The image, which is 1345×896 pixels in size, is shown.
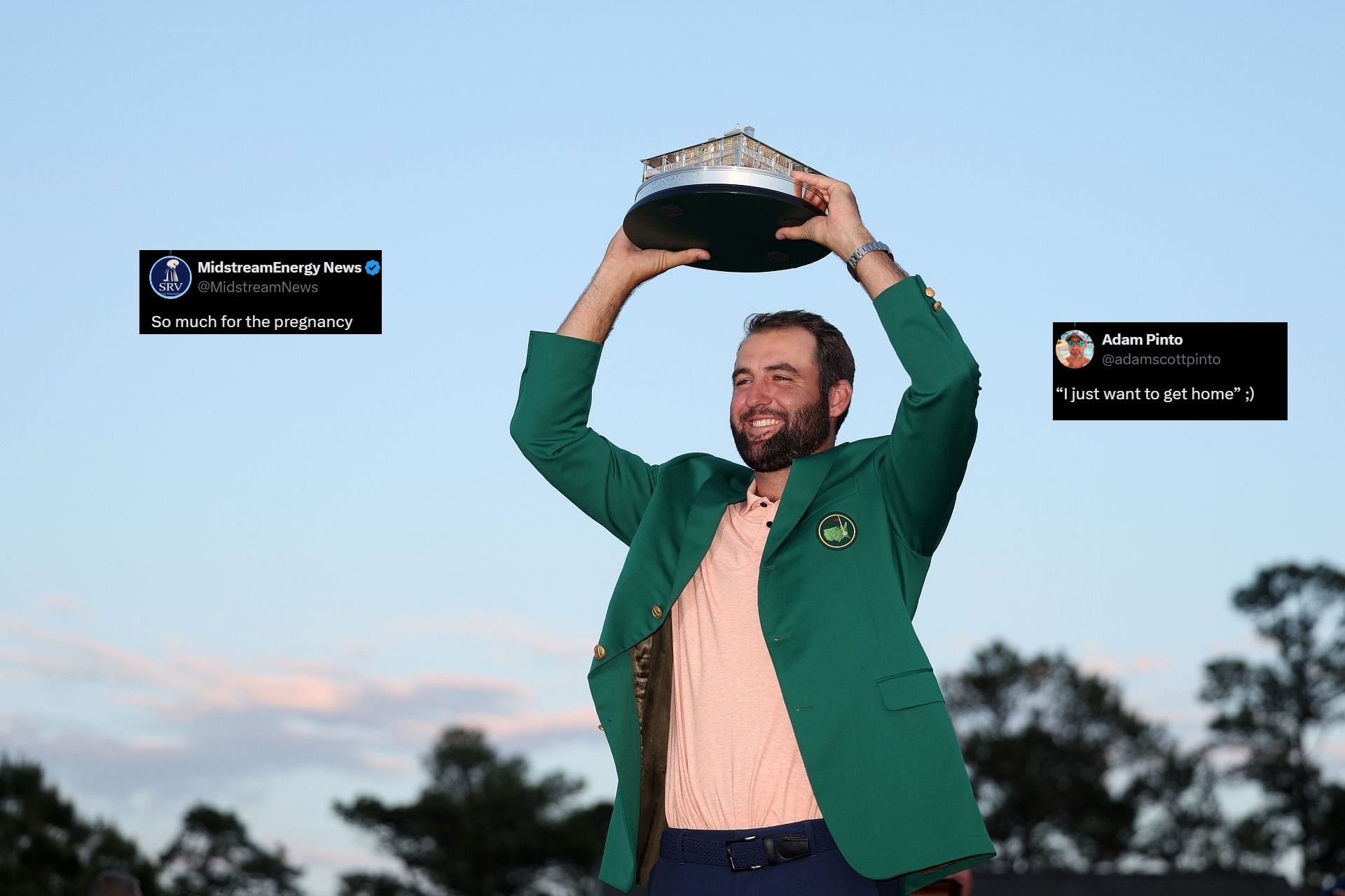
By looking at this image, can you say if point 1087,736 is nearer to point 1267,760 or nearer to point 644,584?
point 1267,760

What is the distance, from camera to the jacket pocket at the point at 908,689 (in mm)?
4453

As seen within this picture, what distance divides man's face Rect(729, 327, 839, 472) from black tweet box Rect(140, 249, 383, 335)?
5.31 m

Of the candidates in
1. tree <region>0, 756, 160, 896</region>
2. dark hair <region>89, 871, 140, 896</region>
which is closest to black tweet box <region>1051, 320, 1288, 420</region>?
dark hair <region>89, 871, 140, 896</region>

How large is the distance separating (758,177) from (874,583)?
1.42 metres

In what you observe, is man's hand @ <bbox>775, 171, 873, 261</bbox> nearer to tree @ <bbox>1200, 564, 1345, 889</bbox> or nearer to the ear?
the ear

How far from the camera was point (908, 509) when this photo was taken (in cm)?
482

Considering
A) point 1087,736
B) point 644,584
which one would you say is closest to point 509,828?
point 1087,736

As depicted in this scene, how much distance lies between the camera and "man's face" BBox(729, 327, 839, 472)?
5.01 m

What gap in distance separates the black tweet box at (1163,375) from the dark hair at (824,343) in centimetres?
492

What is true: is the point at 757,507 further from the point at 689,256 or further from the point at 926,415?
the point at 689,256

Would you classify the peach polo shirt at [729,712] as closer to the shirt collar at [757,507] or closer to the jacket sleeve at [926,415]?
the shirt collar at [757,507]

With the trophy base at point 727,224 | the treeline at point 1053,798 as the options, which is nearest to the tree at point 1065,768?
the treeline at point 1053,798

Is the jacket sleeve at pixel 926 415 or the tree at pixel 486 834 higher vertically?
the jacket sleeve at pixel 926 415

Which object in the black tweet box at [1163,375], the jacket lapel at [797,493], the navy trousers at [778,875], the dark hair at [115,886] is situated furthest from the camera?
the black tweet box at [1163,375]
